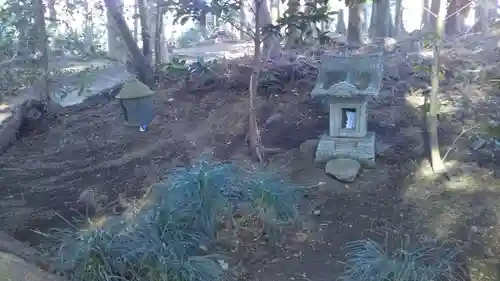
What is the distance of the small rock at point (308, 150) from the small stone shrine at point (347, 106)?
0.17 m

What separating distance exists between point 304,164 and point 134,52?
16.9 ft

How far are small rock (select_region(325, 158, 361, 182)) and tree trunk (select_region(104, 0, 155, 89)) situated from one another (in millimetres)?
5294

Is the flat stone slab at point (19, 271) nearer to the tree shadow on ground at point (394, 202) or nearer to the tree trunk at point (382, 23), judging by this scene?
the tree shadow on ground at point (394, 202)

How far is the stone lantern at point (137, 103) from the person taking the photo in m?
7.25

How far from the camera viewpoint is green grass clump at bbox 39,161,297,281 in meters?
3.07

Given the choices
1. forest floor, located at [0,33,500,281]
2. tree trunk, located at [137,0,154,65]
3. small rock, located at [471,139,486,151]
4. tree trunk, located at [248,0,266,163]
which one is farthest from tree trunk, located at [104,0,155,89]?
small rock, located at [471,139,486,151]

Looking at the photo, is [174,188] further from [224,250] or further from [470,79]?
[470,79]

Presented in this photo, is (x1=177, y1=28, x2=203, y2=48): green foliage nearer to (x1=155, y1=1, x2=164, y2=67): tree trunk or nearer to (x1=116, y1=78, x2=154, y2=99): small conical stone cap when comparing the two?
(x1=155, y1=1, x2=164, y2=67): tree trunk

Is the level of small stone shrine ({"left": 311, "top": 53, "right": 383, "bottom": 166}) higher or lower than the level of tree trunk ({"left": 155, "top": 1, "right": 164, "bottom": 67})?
lower

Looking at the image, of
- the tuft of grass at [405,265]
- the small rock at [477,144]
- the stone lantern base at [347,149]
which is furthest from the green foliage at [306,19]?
the tuft of grass at [405,265]

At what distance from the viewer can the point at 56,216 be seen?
4.86 meters

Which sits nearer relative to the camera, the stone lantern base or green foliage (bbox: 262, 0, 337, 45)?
green foliage (bbox: 262, 0, 337, 45)

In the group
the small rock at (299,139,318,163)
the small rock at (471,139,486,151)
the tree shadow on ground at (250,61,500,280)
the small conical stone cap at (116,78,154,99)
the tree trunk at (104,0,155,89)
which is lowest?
the tree shadow on ground at (250,61,500,280)

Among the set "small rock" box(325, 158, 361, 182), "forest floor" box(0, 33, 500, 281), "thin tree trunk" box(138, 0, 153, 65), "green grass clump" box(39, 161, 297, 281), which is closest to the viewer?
"green grass clump" box(39, 161, 297, 281)
